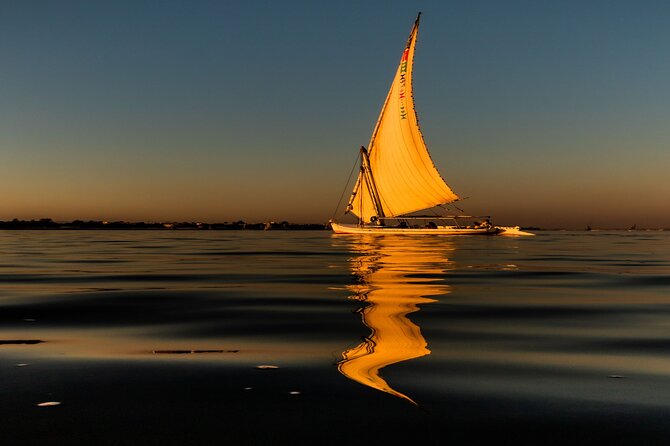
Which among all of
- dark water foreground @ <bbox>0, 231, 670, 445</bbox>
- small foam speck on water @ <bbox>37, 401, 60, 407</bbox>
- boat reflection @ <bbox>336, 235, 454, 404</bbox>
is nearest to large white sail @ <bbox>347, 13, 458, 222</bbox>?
boat reflection @ <bbox>336, 235, 454, 404</bbox>

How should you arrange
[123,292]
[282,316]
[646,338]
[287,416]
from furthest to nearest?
1. [123,292]
2. [282,316]
3. [646,338]
4. [287,416]

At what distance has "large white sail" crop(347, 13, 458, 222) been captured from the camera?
111m

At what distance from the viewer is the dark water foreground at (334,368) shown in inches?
250

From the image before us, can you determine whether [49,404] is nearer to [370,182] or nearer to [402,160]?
[402,160]

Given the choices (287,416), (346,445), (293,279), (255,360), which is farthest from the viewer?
(293,279)

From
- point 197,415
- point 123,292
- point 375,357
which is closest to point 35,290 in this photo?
point 123,292

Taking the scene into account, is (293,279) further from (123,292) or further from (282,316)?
(282,316)

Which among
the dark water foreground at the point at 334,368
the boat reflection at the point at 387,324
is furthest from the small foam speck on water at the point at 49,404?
the boat reflection at the point at 387,324

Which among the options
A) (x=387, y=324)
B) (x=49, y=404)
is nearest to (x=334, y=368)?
(x=49, y=404)

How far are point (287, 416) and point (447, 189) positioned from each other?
355 ft

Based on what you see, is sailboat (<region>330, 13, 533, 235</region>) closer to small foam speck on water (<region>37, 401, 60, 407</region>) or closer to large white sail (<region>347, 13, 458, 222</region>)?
large white sail (<region>347, 13, 458, 222</region>)

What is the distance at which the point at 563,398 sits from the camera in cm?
750

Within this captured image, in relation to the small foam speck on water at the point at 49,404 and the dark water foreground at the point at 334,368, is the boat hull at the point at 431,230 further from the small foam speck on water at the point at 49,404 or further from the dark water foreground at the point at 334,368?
the small foam speck on water at the point at 49,404

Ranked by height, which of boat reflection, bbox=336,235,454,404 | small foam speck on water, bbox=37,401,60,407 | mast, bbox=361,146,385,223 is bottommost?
boat reflection, bbox=336,235,454,404
